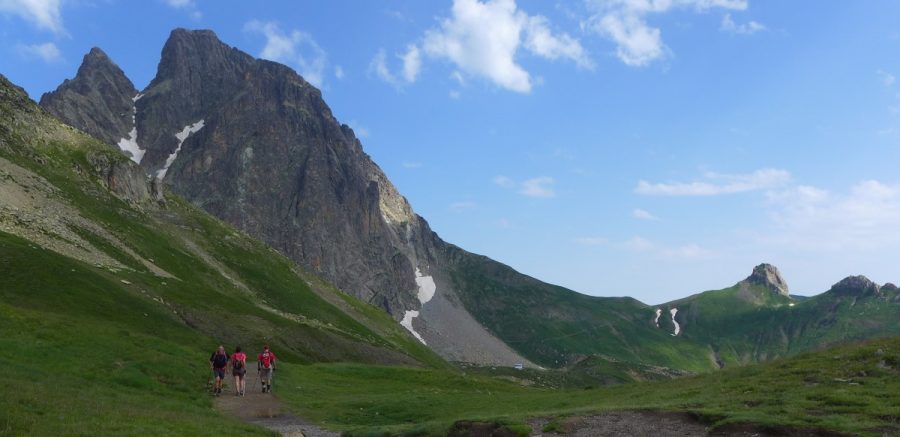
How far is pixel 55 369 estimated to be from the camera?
3562 centimetres

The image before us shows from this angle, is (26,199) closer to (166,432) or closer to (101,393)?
(101,393)

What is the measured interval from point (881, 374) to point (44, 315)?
58.9 meters

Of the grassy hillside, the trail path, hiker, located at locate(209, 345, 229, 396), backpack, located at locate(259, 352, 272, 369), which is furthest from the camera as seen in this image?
backpack, located at locate(259, 352, 272, 369)

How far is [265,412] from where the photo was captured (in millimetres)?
36969

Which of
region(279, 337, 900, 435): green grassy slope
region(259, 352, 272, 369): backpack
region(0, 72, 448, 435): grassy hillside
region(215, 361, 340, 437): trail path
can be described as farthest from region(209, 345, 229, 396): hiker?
region(279, 337, 900, 435): green grassy slope

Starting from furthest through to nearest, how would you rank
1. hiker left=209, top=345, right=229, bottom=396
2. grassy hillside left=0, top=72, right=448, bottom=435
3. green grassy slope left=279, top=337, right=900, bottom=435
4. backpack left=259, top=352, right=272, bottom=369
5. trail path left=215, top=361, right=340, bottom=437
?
backpack left=259, top=352, right=272, bottom=369 < hiker left=209, top=345, right=229, bottom=396 < trail path left=215, top=361, right=340, bottom=437 < grassy hillside left=0, top=72, right=448, bottom=435 < green grassy slope left=279, top=337, right=900, bottom=435

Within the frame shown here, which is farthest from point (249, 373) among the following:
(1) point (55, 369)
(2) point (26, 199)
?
(2) point (26, 199)

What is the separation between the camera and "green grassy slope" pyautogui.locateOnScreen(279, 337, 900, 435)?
2688 centimetres

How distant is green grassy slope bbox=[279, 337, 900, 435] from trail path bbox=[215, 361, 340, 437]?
1.66m

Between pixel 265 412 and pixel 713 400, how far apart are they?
1036 inches

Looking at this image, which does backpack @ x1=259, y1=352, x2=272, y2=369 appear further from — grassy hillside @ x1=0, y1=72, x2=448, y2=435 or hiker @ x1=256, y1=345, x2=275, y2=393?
grassy hillside @ x1=0, y1=72, x2=448, y2=435

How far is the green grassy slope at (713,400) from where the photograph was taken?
26875 mm

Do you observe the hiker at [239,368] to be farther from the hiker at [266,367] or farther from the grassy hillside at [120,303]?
the hiker at [266,367]

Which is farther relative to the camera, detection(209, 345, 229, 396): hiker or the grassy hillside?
detection(209, 345, 229, 396): hiker
